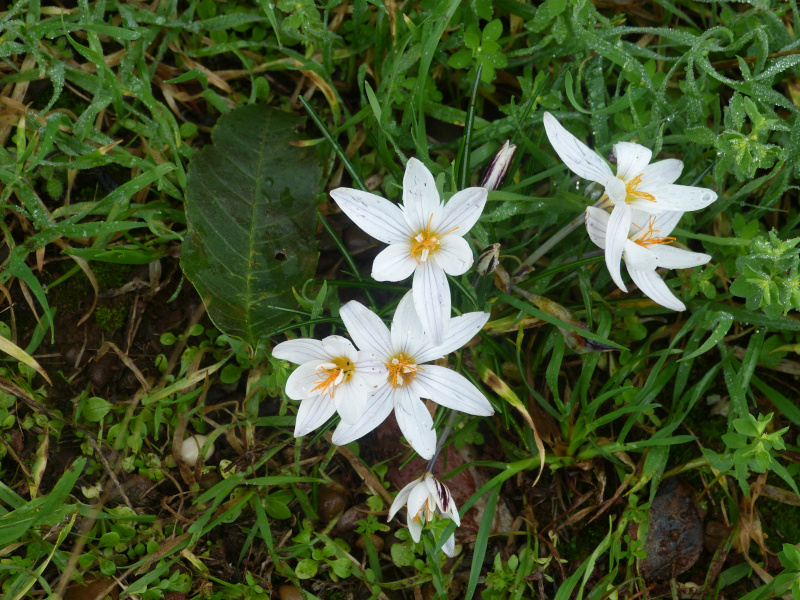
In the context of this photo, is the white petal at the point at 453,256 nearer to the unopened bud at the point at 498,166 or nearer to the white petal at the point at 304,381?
the unopened bud at the point at 498,166

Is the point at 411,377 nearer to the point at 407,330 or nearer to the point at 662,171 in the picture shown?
the point at 407,330

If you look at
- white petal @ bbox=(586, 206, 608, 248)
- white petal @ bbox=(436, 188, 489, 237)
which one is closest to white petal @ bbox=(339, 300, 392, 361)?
white petal @ bbox=(436, 188, 489, 237)

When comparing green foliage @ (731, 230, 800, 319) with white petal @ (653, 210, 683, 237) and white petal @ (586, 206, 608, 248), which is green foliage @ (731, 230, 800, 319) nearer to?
white petal @ (653, 210, 683, 237)

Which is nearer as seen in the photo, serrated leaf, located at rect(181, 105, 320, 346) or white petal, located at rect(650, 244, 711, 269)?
white petal, located at rect(650, 244, 711, 269)

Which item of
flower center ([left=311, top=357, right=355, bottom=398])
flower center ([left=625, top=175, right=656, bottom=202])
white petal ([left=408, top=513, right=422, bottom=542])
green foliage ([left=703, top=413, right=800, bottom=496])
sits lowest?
white petal ([left=408, top=513, right=422, bottom=542])

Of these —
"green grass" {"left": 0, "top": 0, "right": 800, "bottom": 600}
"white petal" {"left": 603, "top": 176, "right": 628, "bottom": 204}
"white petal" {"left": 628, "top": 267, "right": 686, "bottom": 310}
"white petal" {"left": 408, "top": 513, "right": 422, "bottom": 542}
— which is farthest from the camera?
"green grass" {"left": 0, "top": 0, "right": 800, "bottom": 600}

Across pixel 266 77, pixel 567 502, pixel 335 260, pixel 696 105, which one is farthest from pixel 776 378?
pixel 266 77

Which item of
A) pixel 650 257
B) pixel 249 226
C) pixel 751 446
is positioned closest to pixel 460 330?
pixel 650 257
